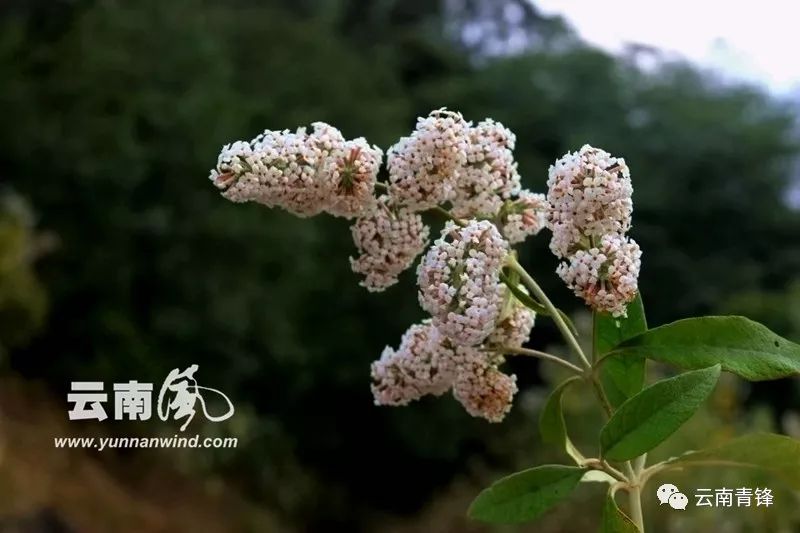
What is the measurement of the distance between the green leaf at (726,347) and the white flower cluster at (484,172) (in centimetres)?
8

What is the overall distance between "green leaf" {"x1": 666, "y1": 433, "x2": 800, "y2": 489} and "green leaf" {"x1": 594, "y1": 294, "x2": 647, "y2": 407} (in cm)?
3

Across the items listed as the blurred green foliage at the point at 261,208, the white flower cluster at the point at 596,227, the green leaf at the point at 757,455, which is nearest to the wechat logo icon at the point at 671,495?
the green leaf at the point at 757,455

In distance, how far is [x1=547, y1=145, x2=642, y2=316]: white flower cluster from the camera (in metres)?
0.31

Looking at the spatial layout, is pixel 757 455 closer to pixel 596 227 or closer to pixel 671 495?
pixel 596 227

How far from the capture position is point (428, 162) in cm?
34

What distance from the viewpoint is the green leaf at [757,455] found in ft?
1.19

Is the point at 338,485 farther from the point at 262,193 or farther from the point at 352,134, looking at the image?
the point at 262,193

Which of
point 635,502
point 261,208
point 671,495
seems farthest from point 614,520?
point 261,208

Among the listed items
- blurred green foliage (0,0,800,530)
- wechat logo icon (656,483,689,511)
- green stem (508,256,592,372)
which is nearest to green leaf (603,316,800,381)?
green stem (508,256,592,372)

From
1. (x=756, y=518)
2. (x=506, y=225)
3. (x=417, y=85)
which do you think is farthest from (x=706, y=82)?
(x=506, y=225)

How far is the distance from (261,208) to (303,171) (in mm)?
1475

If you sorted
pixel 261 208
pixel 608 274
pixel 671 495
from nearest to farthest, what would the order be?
pixel 608 274 → pixel 671 495 → pixel 261 208

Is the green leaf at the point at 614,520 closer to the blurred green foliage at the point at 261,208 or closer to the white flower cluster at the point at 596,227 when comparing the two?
the white flower cluster at the point at 596,227

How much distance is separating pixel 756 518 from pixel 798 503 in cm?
6
